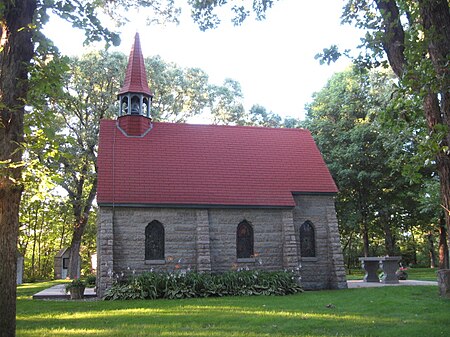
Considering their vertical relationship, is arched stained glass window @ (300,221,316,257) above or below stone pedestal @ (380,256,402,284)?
above

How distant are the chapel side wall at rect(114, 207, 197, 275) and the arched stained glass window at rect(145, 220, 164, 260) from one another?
0.76 ft

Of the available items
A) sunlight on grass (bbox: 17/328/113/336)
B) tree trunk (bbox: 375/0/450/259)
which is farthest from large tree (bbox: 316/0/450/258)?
sunlight on grass (bbox: 17/328/113/336)

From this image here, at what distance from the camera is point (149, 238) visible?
18984mm

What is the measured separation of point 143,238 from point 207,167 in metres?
4.75

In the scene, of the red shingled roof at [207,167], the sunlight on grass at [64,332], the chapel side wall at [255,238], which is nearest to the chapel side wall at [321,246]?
the red shingled roof at [207,167]

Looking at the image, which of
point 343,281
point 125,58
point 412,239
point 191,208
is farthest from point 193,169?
point 412,239

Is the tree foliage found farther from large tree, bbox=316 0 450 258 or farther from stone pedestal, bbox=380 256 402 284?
large tree, bbox=316 0 450 258

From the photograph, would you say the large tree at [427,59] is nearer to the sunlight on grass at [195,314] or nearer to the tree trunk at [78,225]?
the sunlight on grass at [195,314]

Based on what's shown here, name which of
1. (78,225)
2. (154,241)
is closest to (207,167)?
(154,241)

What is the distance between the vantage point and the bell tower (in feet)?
71.5

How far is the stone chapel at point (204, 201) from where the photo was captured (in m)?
18.6

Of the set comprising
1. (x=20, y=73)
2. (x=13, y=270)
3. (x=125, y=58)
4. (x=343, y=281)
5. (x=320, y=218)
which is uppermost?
(x=125, y=58)

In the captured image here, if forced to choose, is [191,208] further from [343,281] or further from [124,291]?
[343,281]

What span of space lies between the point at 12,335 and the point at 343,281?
16.3 meters
